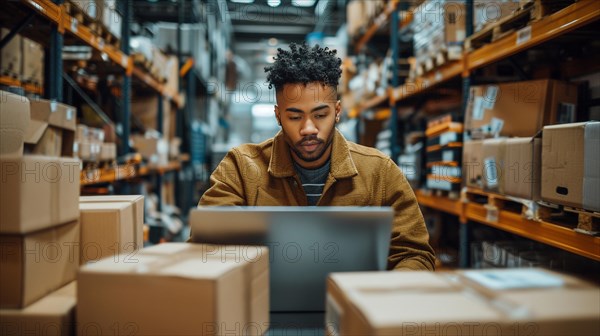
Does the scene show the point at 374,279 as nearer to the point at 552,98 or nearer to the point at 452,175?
the point at 552,98

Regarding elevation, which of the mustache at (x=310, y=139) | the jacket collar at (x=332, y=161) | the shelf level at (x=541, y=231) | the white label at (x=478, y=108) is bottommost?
the shelf level at (x=541, y=231)

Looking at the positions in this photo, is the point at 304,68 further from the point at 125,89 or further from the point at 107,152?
the point at 125,89

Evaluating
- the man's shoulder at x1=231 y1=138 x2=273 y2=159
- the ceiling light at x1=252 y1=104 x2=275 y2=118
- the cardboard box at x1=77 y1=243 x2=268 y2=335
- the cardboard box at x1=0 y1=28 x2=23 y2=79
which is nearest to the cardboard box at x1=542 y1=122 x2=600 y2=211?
the man's shoulder at x1=231 y1=138 x2=273 y2=159

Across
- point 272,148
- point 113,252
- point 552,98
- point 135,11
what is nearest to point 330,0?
point 135,11

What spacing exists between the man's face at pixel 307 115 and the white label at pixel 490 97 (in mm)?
1609

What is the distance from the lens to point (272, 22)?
1191 cm

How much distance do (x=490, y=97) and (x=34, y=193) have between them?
293 centimetres

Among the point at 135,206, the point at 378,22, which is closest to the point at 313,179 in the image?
the point at 135,206

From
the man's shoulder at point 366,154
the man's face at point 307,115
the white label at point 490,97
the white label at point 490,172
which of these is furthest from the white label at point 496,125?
the man's face at point 307,115

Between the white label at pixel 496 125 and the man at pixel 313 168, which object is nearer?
the man at pixel 313 168

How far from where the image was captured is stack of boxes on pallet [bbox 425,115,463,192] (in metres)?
3.58

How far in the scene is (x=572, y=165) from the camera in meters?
2.00

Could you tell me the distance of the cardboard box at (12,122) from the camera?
6.17 ft

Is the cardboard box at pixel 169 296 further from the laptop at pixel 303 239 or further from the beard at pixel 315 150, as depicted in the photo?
the beard at pixel 315 150
